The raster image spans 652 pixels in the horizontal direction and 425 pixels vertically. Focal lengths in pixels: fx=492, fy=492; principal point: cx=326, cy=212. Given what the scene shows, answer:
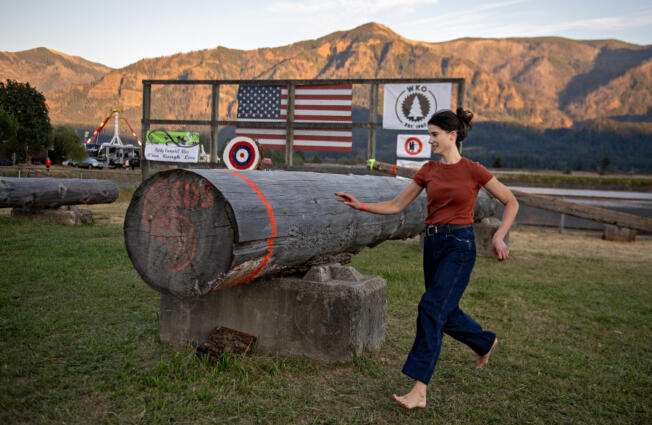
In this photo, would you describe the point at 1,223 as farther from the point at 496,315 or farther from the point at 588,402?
the point at 588,402

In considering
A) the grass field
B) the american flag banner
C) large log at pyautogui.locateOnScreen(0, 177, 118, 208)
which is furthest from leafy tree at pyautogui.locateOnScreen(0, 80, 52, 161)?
the grass field

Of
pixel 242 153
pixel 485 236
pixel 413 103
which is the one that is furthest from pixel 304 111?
pixel 485 236

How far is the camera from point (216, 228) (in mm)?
3037

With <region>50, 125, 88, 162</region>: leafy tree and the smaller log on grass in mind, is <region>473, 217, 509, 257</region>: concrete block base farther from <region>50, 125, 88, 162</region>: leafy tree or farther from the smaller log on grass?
<region>50, 125, 88, 162</region>: leafy tree

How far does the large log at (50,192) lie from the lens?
9.73 metres

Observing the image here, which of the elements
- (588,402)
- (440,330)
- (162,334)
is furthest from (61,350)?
(588,402)

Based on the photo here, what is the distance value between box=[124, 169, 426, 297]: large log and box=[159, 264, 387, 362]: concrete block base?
24 centimetres

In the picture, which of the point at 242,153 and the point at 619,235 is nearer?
the point at 242,153

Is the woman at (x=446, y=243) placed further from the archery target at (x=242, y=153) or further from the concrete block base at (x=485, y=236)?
the concrete block base at (x=485, y=236)

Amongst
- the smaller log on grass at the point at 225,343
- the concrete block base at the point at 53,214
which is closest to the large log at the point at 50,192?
the concrete block base at the point at 53,214

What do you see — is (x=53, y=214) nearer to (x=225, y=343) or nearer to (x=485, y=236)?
(x=225, y=343)

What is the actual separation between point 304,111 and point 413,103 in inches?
91.2

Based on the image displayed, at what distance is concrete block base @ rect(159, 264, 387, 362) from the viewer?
358 cm

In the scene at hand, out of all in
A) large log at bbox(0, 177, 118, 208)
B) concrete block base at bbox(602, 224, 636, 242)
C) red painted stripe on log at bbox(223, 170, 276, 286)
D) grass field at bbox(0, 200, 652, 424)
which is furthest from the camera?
concrete block base at bbox(602, 224, 636, 242)
